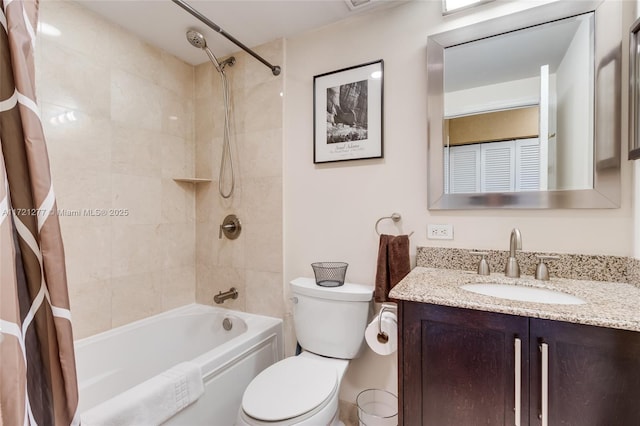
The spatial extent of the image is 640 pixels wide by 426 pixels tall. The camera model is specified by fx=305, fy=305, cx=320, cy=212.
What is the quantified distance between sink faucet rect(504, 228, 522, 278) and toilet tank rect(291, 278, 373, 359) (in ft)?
2.07

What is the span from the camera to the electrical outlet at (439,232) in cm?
152

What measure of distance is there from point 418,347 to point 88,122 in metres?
2.01

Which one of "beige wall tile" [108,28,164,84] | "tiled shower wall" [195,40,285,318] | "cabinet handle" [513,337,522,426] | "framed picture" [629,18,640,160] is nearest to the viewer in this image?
"cabinet handle" [513,337,522,426]

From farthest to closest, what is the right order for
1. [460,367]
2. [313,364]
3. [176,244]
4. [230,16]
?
[176,244]
[230,16]
[313,364]
[460,367]

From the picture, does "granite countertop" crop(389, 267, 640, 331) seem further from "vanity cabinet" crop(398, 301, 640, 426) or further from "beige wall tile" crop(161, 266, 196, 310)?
"beige wall tile" crop(161, 266, 196, 310)

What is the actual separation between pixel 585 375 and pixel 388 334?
2.11ft

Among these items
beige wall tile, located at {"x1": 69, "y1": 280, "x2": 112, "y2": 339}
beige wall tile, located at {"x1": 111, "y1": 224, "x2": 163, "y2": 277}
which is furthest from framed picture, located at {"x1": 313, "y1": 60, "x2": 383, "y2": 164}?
beige wall tile, located at {"x1": 69, "y1": 280, "x2": 112, "y2": 339}

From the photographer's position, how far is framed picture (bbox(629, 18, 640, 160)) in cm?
113

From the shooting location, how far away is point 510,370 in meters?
0.97

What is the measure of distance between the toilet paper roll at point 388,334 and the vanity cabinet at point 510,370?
0.18 metres

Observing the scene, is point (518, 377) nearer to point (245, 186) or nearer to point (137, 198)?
point (245, 186)

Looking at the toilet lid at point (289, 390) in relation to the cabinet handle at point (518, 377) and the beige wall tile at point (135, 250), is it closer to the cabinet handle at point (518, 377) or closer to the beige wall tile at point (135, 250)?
the cabinet handle at point (518, 377)

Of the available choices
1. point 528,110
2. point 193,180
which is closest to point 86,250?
point 193,180

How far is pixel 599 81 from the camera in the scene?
1257 mm
